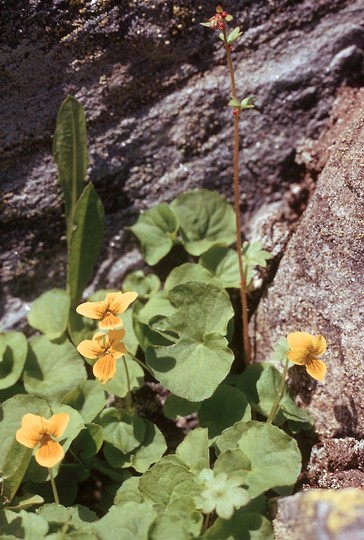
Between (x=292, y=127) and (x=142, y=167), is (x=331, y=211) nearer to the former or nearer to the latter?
(x=292, y=127)

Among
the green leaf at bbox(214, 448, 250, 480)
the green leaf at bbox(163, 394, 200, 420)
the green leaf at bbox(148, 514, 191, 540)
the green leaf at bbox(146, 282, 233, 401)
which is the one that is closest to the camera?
the green leaf at bbox(148, 514, 191, 540)

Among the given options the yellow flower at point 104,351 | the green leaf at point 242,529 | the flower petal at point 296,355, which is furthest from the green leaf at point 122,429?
the flower petal at point 296,355

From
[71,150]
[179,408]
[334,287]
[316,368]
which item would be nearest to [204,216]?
[71,150]

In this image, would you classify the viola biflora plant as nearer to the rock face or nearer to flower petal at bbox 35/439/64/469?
flower petal at bbox 35/439/64/469

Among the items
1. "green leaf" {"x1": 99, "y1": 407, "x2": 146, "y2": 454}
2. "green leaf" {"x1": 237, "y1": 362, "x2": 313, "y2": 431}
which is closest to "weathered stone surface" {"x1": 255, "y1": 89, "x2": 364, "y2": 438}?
"green leaf" {"x1": 237, "y1": 362, "x2": 313, "y2": 431}

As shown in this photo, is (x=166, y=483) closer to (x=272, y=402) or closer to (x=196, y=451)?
(x=196, y=451)

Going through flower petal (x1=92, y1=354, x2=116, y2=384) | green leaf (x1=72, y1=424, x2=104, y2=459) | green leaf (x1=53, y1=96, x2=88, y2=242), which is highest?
green leaf (x1=53, y1=96, x2=88, y2=242)

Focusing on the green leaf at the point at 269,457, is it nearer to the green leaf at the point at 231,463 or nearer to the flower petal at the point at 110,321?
the green leaf at the point at 231,463
